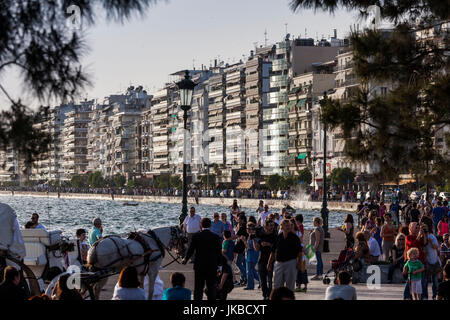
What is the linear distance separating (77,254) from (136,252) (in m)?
2.49

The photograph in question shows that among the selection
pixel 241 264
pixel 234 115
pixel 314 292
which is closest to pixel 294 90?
pixel 234 115

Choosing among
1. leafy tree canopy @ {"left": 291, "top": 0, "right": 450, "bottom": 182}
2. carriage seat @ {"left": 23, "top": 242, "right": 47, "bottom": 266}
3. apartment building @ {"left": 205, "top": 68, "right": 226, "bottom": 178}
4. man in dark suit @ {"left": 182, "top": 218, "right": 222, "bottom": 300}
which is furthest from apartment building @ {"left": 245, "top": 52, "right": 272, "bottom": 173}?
leafy tree canopy @ {"left": 291, "top": 0, "right": 450, "bottom": 182}

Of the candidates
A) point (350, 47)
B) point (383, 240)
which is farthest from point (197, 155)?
point (350, 47)

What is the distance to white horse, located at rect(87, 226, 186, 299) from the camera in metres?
15.7

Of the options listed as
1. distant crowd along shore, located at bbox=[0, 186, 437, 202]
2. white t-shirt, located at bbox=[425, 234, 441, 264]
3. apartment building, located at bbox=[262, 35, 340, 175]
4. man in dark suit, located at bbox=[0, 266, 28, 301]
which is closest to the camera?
man in dark suit, located at bbox=[0, 266, 28, 301]

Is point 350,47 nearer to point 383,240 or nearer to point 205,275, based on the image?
point 205,275

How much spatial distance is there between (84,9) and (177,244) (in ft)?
27.5

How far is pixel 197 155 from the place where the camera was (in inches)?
6540

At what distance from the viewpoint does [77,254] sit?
720 inches

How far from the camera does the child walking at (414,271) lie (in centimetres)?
1595

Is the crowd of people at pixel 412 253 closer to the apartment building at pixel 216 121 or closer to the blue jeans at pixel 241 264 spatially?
the blue jeans at pixel 241 264

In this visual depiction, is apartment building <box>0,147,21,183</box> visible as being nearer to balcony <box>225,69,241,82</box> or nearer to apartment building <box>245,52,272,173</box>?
apartment building <box>245,52,272,173</box>

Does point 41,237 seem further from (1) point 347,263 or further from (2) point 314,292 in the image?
(1) point 347,263

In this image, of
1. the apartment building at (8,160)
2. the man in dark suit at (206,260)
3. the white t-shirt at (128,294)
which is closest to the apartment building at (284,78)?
the man in dark suit at (206,260)
